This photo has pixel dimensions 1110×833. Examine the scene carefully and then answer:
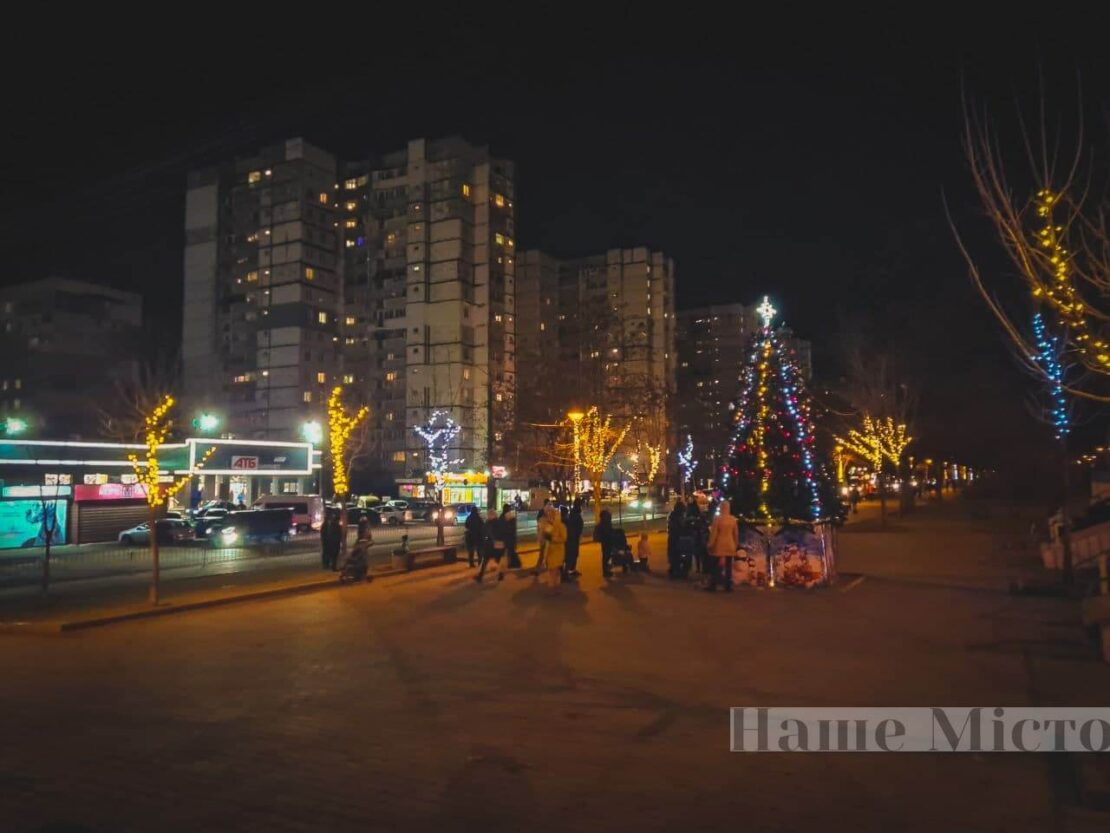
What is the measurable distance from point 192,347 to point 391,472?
25.4 m

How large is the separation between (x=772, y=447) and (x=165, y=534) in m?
23.0

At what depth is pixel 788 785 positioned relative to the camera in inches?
227

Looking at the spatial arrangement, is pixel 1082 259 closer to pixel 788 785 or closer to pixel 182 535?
pixel 788 785

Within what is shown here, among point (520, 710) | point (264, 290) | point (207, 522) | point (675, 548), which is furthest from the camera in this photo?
point (264, 290)

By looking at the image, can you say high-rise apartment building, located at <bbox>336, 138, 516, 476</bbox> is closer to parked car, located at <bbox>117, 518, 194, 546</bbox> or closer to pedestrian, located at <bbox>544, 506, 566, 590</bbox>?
parked car, located at <bbox>117, 518, 194, 546</bbox>

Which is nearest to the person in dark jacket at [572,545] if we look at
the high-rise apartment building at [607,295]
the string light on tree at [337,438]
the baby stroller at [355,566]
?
the baby stroller at [355,566]

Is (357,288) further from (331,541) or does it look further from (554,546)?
(554,546)

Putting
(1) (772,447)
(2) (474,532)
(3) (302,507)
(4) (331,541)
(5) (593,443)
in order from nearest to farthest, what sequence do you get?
(1) (772,447) → (2) (474,532) → (4) (331,541) → (5) (593,443) → (3) (302,507)

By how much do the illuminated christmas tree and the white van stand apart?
2196 centimetres

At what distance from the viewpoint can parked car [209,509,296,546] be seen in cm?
2936

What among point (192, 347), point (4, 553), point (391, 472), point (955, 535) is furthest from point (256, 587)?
point (192, 347)

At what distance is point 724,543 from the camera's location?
1542 centimetres

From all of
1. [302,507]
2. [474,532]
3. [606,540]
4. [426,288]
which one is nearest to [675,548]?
[606,540]

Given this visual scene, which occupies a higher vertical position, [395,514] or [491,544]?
[491,544]
